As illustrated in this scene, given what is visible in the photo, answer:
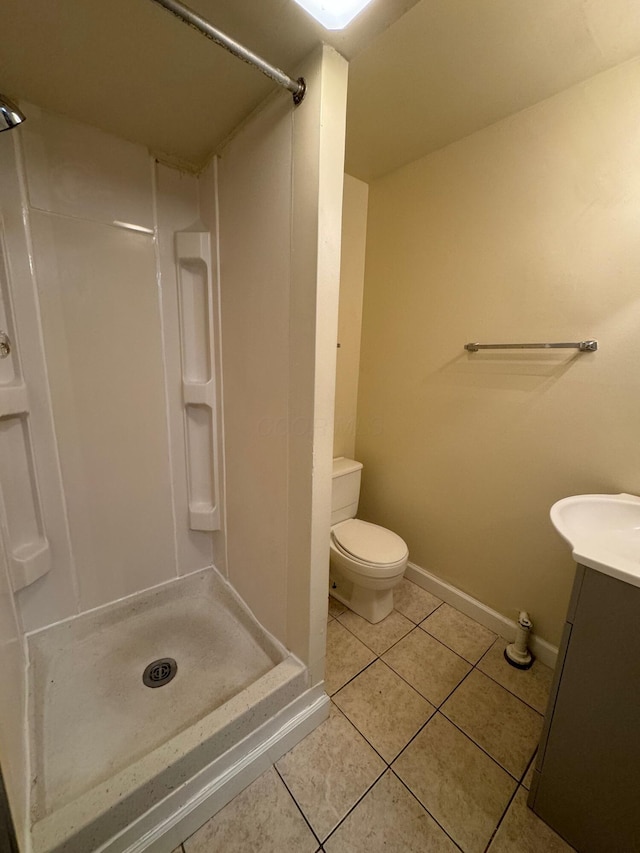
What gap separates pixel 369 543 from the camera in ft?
5.42

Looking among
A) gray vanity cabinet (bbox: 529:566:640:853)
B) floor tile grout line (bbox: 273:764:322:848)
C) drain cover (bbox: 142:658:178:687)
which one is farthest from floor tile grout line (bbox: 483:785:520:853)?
drain cover (bbox: 142:658:178:687)

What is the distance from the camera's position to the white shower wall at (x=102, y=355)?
1.20m

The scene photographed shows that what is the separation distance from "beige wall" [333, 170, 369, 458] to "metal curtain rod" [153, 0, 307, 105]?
0.89m

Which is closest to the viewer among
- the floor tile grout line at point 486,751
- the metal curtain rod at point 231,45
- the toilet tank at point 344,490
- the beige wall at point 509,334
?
the metal curtain rod at point 231,45

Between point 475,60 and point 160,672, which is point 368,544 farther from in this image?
point 475,60

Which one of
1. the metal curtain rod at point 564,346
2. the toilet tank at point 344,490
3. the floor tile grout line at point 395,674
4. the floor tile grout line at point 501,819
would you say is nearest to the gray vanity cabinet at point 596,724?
the floor tile grout line at point 501,819

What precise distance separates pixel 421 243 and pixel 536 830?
2.26 m

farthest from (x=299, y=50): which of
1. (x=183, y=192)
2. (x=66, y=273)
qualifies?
(x=66, y=273)

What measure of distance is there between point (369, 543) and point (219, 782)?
1002mm

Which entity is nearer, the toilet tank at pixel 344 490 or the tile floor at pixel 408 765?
the tile floor at pixel 408 765

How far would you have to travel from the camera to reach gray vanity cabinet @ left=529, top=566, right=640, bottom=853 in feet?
2.47

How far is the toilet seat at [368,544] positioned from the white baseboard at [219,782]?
539 millimetres

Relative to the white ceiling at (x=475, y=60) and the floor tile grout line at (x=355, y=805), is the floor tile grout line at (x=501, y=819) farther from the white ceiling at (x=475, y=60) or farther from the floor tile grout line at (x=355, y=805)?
the white ceiling at (x=475, y=60)

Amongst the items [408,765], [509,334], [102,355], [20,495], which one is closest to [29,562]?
[20,495]
